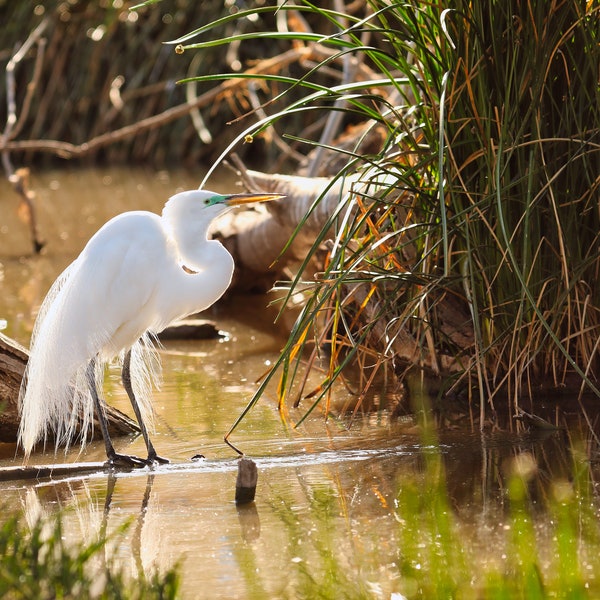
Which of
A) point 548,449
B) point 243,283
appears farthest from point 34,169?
point 548,449

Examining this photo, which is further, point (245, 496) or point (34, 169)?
point (34, 169)

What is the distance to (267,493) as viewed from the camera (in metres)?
3.01

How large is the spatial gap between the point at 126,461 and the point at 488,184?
1.38 m

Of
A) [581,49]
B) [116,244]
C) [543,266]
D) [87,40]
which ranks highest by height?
[87,40]

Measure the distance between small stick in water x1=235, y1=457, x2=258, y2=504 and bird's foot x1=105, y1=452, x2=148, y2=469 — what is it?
1.80 ft

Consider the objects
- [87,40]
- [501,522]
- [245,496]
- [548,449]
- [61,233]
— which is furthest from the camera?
[87,40]

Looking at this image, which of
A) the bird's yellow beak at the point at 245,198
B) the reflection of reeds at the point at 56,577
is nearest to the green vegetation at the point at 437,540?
the reflection of reeds at the point at 56,577

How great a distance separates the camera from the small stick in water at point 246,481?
2.84 meters

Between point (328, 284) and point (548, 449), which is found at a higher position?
point (328, 284)

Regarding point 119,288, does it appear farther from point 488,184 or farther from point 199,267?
point 488,184

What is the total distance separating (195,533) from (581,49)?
1855 mm

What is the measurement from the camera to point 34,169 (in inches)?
500

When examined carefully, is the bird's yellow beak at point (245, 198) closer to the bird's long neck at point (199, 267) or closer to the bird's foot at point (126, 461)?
the bird's long neck at point (199, 267)

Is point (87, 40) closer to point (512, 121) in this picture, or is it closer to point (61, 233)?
point (61, 233)
